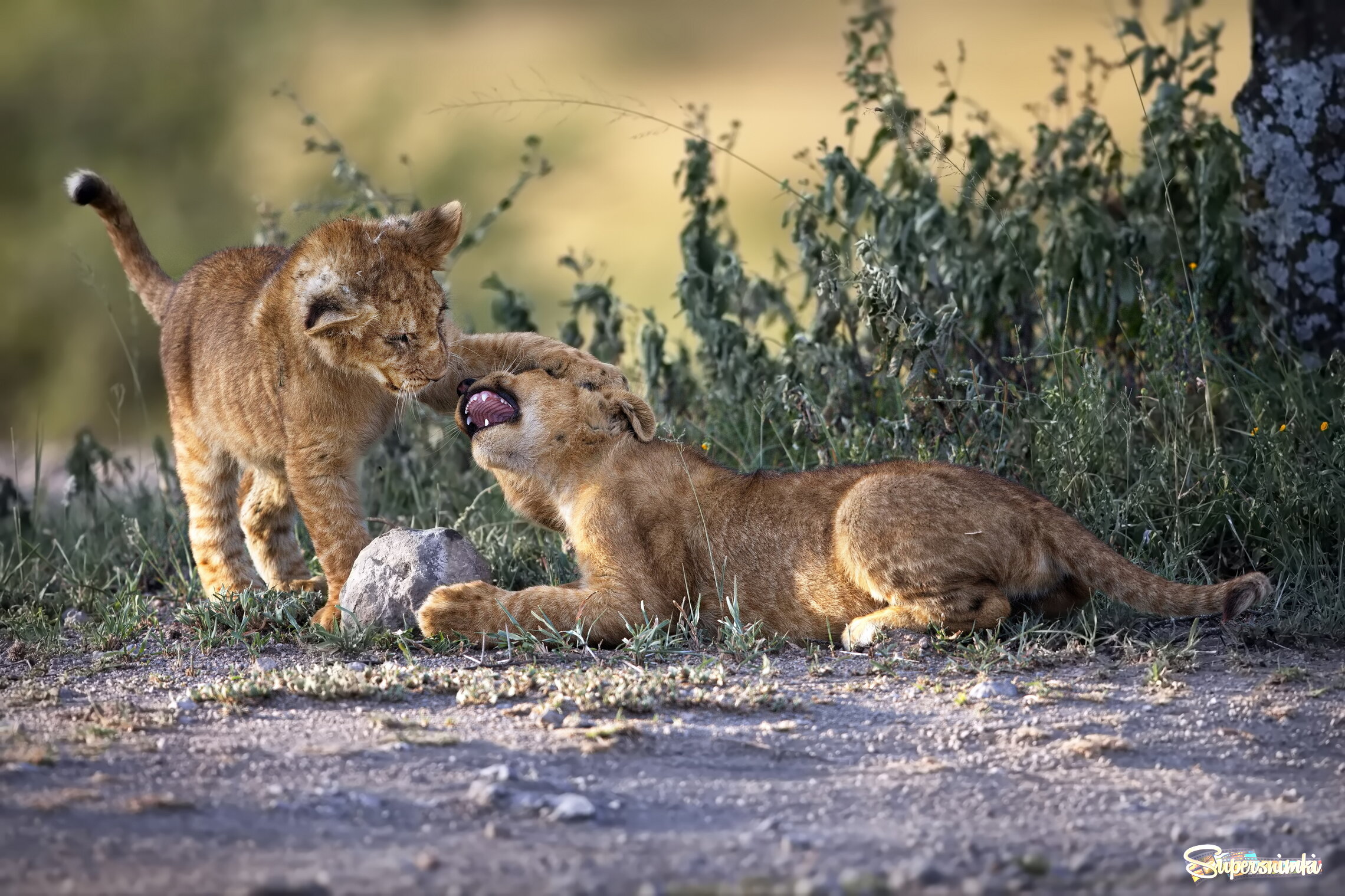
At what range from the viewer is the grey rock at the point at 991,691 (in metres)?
4.22

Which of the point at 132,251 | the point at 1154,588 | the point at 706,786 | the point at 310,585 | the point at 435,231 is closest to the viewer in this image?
the point at 706,786

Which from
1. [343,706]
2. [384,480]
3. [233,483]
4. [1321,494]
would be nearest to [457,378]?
[233,483]

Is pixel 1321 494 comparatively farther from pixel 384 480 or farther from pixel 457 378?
pixel 384 480

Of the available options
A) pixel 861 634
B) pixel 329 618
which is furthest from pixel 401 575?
pixel 861 634

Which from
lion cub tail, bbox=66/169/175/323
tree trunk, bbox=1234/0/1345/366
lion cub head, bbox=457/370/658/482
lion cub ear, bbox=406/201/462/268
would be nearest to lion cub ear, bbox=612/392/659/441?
lion cub head, bbox=457/370/658/482

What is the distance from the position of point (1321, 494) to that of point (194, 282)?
4642mm

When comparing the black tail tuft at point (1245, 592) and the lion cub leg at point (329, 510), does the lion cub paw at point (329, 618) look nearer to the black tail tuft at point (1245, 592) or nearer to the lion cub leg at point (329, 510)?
the lion cub leg at point (329, 510)

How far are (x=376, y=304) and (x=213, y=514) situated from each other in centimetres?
142

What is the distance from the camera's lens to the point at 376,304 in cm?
521

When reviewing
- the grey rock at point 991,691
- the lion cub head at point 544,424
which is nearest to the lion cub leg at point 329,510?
the lion cub head at point 544,424

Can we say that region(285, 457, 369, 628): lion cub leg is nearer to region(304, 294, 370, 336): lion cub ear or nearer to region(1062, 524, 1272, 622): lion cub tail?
region(304, 294, 370, 336): lion cub ear

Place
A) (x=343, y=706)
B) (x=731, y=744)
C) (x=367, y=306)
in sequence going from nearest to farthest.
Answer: (x=731, y=744) → (x=343, y=706) → (x=367, y=306)

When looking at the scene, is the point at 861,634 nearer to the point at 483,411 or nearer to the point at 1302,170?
the point at 483,411

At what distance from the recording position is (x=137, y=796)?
321 centimetres
